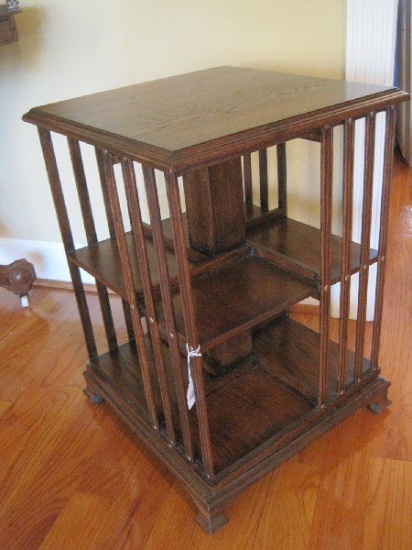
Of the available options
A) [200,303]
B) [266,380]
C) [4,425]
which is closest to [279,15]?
[200,303]

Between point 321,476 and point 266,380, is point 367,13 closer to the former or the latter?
point 266,380

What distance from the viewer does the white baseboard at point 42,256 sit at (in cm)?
191

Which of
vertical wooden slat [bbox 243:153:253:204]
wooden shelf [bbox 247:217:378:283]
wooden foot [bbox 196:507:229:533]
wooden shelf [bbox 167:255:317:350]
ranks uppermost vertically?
vertical wooden slat [bbox 243:153:253:204]

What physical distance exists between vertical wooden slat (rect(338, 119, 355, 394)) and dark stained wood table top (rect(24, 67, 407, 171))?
47 millimetres

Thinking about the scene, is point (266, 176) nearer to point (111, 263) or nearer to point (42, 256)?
point (111, 263)

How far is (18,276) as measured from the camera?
1.76 metres

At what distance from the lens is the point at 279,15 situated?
1.35 meters

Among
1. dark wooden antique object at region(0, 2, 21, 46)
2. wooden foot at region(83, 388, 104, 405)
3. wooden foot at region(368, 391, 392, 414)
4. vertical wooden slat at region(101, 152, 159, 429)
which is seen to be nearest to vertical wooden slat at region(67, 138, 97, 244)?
vertical wooden slat at region(101, 152, 159, 429)

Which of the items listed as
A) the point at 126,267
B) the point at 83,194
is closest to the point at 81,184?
the point at 83,194

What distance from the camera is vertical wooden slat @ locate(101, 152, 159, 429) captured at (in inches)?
37.4

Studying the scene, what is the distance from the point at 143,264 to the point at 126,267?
2.4 inches

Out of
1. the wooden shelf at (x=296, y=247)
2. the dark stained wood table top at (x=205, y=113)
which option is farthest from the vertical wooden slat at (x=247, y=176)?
the dark stained wood table top at (x=205, y=113)

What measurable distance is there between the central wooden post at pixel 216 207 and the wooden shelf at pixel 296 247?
0.06 metres

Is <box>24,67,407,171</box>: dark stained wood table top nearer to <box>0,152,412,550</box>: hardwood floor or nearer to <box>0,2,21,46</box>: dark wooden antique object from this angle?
<box>0,2,21,46</box>: dark wooden antique object
